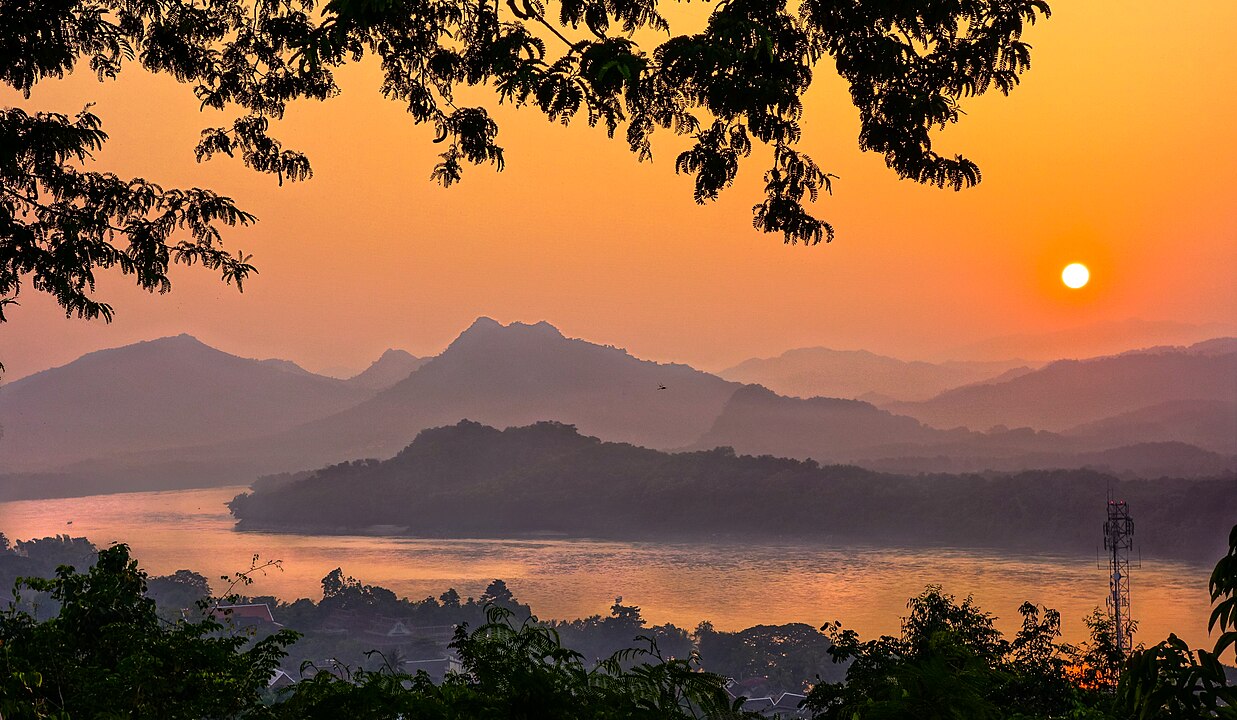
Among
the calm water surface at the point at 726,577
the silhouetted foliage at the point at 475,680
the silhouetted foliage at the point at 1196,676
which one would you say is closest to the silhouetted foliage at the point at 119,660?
the silhouetted foliage at the point at 475,680

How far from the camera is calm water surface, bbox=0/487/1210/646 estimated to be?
439ft

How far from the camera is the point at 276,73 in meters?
9.67

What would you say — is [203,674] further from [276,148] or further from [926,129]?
[926,129]

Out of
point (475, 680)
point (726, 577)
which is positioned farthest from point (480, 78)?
point (726, 577)

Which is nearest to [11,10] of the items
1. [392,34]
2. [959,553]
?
[392,34]

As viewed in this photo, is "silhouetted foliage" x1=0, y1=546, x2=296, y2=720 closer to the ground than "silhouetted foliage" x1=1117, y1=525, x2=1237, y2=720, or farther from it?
closer to the ground

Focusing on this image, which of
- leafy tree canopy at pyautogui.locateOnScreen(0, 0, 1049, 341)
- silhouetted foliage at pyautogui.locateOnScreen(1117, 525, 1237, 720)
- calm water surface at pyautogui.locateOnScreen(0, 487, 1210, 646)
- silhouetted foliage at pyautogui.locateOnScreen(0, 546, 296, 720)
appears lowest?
calm water surface at pyautogui.locateOnScreen(0, 487, 1210, 646)

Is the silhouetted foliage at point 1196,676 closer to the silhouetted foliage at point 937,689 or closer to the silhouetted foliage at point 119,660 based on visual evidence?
the silhouetted foliage at point 937,689

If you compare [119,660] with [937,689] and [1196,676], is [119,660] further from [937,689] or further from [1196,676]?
[1196,676]

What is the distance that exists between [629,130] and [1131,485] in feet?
631

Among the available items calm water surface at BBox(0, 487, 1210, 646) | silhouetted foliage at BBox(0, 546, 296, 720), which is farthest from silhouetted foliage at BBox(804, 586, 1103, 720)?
calm water surface at BBox(0, 487, 1210, 646)

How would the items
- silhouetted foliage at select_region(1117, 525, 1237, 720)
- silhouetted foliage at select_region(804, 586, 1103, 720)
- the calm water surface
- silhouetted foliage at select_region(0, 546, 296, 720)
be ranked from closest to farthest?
silhouetted foliage at select_region(1117, 525, 1237, 720) < silhouetted foliage at select_region(804, 586, 1103, 720) < silhouetted foliage at select_region(0, 546, 296, 720) < the calm water surface

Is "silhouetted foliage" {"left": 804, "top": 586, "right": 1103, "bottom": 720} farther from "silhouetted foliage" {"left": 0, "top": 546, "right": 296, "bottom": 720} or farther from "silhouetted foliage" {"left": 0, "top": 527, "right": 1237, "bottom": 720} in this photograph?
"silhouetted foliage" {"left": 0, "top": 546, "right": 296, "bottom": 720}

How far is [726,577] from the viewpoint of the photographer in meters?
163
